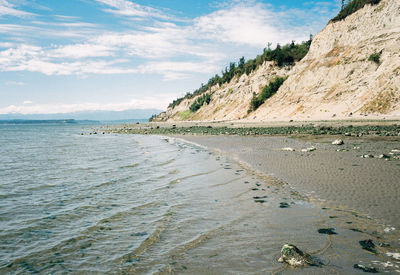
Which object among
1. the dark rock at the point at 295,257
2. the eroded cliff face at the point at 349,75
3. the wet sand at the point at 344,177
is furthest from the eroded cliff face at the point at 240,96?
the dark rock at the point at 295,257

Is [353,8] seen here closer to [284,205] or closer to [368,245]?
[284,205]

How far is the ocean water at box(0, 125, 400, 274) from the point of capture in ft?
16.6

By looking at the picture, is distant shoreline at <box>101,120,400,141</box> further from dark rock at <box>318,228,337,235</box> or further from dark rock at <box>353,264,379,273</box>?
dark rock at <box>353,264,379,273</box>

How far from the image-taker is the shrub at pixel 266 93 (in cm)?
7050

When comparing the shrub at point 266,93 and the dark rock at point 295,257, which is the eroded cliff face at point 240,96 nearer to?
the shrub at point 266,93

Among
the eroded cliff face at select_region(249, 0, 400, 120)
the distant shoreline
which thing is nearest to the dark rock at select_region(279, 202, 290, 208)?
the distant shoreline

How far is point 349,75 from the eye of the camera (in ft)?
168

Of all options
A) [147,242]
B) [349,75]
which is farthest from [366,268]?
[349,75]

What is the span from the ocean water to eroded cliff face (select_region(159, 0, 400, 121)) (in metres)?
37.8

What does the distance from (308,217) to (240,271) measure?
3.20 metres

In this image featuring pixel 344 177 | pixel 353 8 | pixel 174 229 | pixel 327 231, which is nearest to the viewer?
pixel 327 231

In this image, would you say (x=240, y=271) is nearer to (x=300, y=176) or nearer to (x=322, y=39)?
(x=300, y=176)

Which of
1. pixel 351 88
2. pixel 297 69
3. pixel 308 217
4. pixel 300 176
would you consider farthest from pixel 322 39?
pixel 308 217

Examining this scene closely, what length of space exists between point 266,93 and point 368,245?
223 feet
